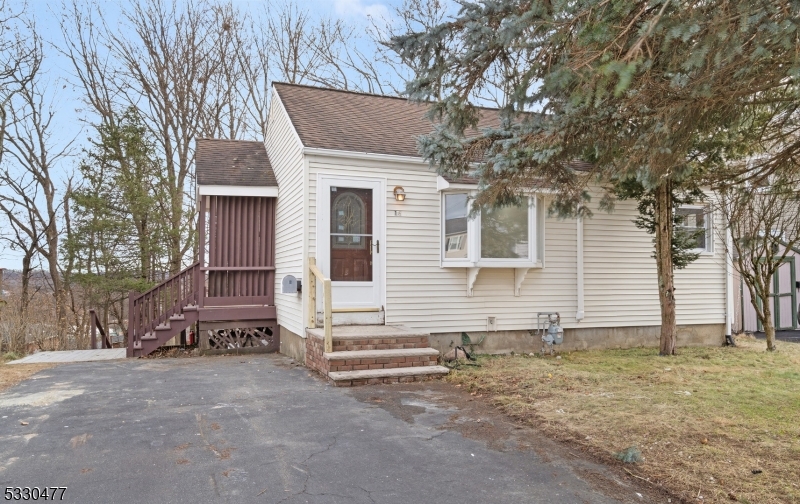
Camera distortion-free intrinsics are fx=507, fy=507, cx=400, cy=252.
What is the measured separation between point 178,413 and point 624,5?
187 inches

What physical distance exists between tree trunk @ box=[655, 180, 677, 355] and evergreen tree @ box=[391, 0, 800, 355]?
135 cm

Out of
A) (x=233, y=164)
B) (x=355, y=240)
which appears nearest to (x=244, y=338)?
(x=233, y=164)

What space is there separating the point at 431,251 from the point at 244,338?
4.15 metres

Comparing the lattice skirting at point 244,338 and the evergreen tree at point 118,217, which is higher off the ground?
the evergreen tree at point 118,217

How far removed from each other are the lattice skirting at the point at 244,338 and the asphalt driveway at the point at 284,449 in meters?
3.51

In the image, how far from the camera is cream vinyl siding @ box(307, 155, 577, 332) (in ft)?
25.1

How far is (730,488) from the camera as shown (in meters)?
2.91

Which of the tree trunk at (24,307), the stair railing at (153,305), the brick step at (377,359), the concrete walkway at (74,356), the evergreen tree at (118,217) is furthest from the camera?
the evergreen tree at (118,217)

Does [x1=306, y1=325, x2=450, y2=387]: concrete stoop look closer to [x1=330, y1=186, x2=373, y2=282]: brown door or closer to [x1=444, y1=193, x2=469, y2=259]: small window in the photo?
[x1=330, y1=186, x2=373, y2=282]: brown door

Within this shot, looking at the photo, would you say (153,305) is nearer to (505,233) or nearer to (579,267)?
(505,233)

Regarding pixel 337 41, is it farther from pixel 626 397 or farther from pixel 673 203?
pixel 626 397

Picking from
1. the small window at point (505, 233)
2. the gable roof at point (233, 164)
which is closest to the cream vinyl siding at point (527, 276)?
the small window at point (505, 233)

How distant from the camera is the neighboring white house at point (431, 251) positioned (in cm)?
754

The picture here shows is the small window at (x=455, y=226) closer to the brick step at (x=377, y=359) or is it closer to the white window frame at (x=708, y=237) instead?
the brick step at (x=377, y=359)
